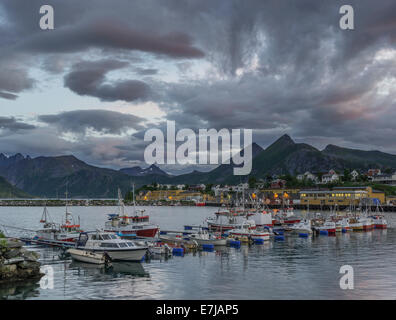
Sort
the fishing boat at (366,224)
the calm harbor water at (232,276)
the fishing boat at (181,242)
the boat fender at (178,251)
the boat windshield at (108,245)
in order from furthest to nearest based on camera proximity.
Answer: the fishing boat at (366,224)
the fishing boat at (181,242)
the boat fender at (178,251)
the boat windshield at (108,245)
the calm harbor water at (232,276)

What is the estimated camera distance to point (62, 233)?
222 feet

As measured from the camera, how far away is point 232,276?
135ft

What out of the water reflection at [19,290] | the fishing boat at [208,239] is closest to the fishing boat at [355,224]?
the fishing boat at [208,239]

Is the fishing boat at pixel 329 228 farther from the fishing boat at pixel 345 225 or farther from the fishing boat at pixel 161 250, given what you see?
the fishing boat at pixel 161 250

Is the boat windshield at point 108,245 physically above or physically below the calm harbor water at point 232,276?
above

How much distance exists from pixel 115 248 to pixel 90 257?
10.8 ft

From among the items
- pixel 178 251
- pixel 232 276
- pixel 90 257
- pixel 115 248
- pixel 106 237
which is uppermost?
pixel 106 237

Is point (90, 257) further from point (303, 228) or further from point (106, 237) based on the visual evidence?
point (303, 228)

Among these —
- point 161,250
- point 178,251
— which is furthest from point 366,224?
point 161,250

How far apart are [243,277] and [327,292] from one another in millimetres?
9280

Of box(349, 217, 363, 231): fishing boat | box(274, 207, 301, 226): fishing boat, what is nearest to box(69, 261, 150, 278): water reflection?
box(349, 217, 363, 231): fishing boat

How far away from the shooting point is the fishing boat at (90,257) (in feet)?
157

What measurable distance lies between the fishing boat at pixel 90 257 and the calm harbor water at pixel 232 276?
2.90 ft
